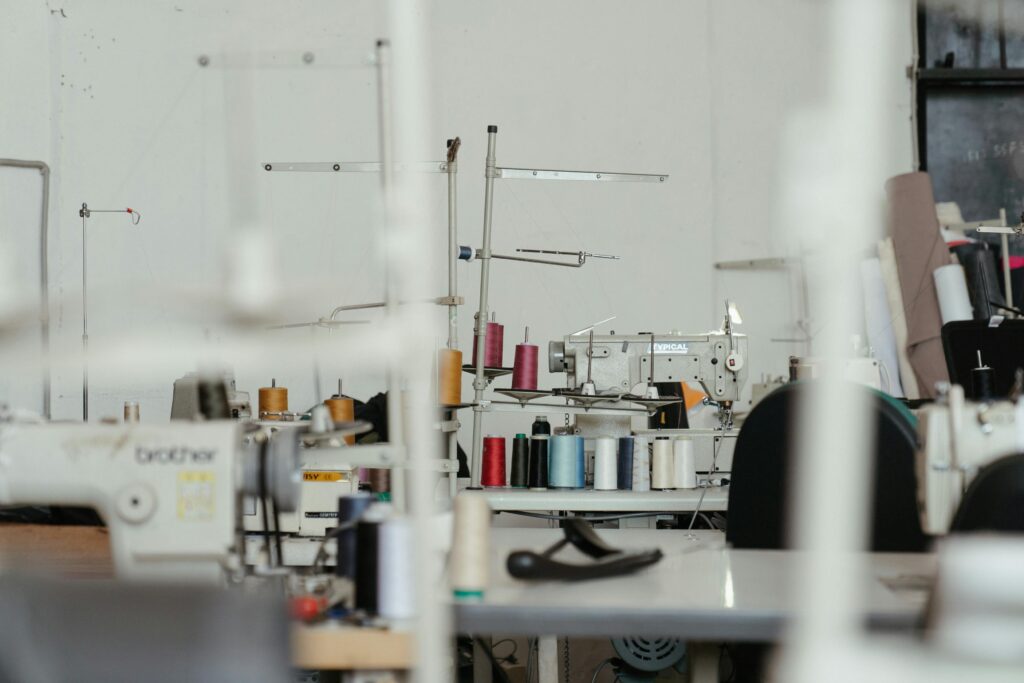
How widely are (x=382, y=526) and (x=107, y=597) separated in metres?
0.32

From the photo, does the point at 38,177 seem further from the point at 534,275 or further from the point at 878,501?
the point at 878,501

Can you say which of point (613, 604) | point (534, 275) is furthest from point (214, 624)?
point (534, 275)

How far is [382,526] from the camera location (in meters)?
1.31

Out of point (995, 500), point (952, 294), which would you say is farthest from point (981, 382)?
point (952, 294)

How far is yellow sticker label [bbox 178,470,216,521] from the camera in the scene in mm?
1409

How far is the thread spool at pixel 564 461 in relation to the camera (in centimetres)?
318

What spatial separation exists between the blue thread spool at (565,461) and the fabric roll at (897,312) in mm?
2478

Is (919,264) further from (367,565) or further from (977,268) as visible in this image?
(367,565)

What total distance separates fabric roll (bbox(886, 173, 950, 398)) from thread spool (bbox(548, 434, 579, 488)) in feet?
7.85

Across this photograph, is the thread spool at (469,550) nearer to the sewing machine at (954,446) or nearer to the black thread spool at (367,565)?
the black thread spool at (367,565)

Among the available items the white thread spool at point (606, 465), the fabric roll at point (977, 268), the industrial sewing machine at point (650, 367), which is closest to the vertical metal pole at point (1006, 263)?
the fabric roll at point (977, 268)

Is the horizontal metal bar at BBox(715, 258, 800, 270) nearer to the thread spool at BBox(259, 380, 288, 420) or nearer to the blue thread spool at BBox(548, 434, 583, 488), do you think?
the blue thread spool at BBox(548, 434, 583, 488)

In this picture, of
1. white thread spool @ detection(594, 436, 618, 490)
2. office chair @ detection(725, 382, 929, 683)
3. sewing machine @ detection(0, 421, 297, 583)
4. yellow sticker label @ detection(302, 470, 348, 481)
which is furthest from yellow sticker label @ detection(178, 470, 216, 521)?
white thread spool @ detection(594, 436, 618, 490)

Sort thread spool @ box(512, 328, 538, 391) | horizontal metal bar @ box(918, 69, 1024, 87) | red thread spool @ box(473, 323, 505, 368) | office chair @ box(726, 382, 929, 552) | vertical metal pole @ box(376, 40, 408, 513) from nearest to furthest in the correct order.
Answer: vertical metal pole @ box(376, 40, 408, 513)
office chair @ box(726, 382, 929, 552)
thread spool @ box(512, 328, 538, 391)
red thread spool @ box(473, 323, 505, 368)
horizontal metal bar @ box(918, 69, 1024, 87)
